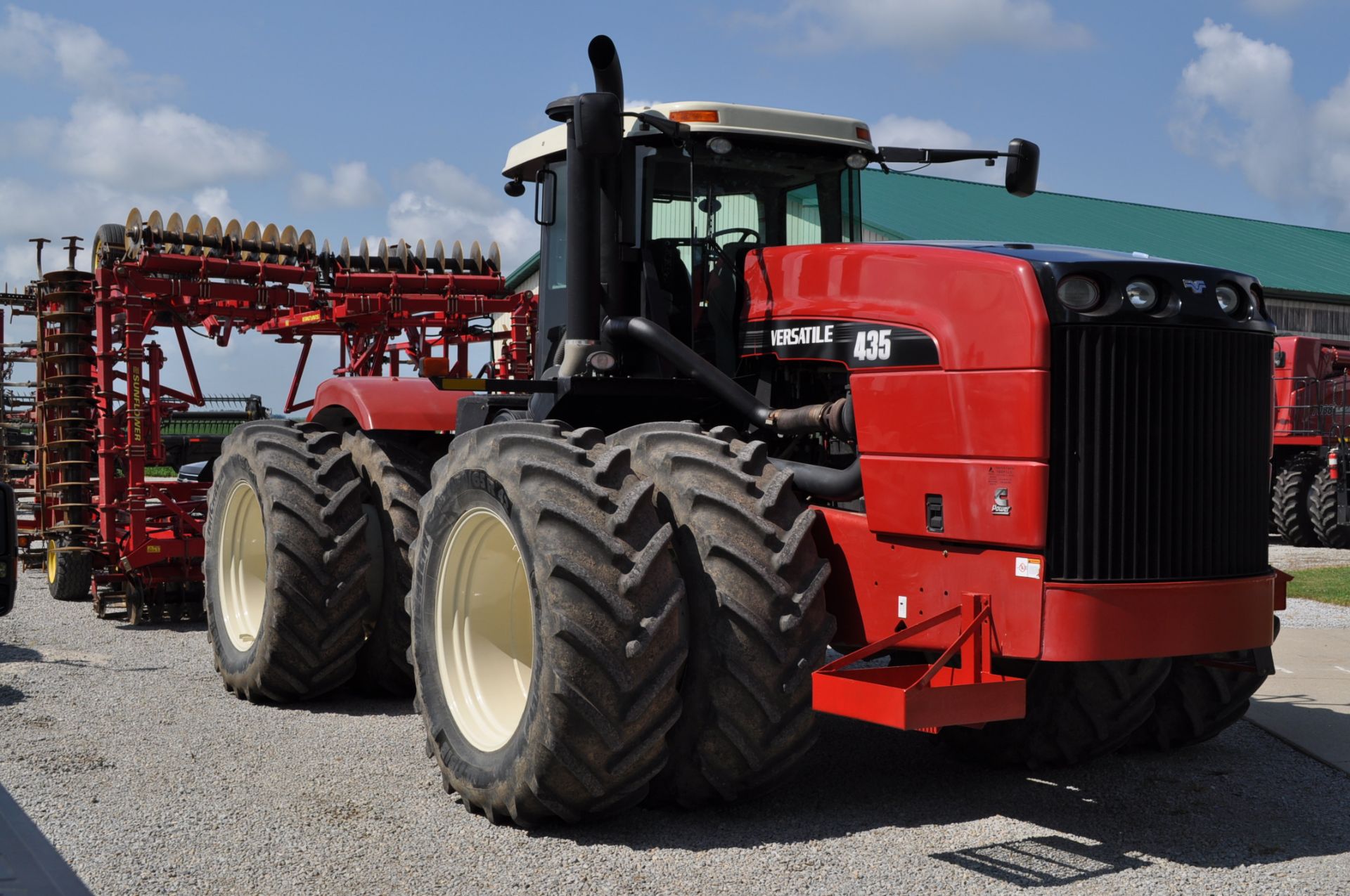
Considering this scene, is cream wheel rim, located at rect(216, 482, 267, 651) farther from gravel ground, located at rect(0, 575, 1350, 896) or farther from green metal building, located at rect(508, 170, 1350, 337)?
green metal building, located at rect(508, 170, 1350, 337)

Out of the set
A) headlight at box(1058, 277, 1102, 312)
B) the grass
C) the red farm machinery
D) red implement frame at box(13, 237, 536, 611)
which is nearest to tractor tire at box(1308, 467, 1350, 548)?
the grass

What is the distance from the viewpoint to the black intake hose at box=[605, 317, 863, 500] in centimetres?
537

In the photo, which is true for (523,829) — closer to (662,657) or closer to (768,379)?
(662,657)

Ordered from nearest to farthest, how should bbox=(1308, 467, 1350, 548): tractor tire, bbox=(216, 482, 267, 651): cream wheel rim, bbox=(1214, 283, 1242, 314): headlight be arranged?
bbox=(1214, 283, 1242, 314): headlight, bbox=(216, 482, 267, 651): cream wheel rim, bbox=(1308, 467, 1350, 548): tractor tire

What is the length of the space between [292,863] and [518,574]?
1.51 meters

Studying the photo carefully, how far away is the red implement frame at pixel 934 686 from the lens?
4527 mm

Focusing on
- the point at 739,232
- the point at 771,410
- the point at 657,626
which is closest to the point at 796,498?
the point at 771,410

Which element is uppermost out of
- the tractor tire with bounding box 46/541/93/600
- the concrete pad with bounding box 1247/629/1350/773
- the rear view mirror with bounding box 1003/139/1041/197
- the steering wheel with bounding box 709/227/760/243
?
the rear view mirror with bounding box 1003/139/1041/197

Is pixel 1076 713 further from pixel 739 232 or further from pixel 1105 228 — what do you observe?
pixel 1105 228

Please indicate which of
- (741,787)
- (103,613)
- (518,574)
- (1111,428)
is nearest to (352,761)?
(518,574)

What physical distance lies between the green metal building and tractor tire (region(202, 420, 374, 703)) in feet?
63.1

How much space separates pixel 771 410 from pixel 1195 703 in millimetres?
2386

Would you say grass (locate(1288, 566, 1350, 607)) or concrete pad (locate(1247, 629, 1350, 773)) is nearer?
concrete pad (locate(1247, 629, 1350, 773))

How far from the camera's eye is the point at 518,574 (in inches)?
227
